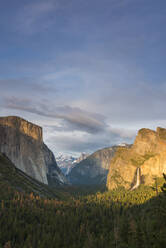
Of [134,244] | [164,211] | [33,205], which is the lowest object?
[33,205]

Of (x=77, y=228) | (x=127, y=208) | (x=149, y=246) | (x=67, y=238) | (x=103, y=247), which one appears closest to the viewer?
(x=149, y=246)

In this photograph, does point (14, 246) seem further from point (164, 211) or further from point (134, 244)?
point (164, 211)

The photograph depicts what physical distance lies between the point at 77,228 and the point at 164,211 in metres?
113

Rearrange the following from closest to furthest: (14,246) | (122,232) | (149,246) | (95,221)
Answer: (149,246) → (122,232) → (14,246) → (95,221)

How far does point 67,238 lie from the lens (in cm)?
13475

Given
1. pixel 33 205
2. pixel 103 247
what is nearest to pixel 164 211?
pixel 103 247

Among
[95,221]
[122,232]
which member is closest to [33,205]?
[95,221]

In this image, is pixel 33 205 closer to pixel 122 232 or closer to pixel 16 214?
pixel 16 214

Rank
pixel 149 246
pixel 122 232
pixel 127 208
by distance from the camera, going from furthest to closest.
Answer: pixel 127 208 → pixel 122 232 → pixel 149 246

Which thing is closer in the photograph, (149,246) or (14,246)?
(149,246)

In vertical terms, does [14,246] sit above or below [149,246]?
below

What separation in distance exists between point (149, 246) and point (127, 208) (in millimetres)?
152505

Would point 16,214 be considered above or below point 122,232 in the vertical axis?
below

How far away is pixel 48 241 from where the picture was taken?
124 metres
